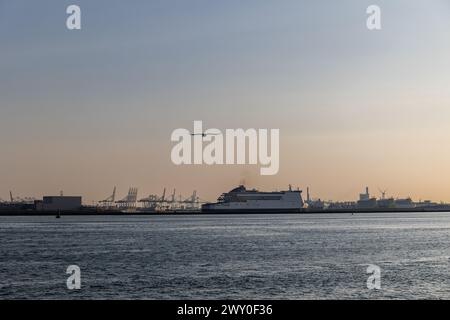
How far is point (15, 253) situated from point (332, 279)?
102 feet

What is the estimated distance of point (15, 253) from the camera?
55.5 meters

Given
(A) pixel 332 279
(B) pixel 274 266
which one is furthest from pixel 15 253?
(A) pixel 332 279

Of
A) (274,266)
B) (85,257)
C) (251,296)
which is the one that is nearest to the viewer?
(251,296)

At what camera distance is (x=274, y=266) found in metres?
43.9

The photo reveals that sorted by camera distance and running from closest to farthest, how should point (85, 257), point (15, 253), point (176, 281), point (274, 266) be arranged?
point (176, 281), point (274, 266), point (85, 257), point (15, 253)
